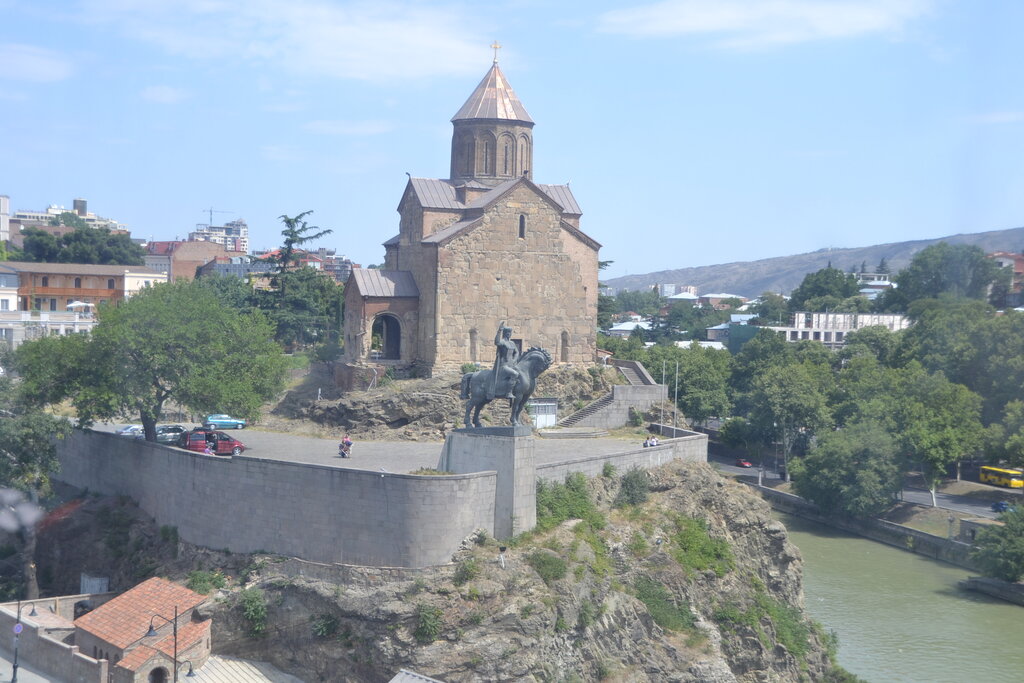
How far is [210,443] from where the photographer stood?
3231cm

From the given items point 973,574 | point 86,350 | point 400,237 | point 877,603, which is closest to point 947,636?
point 877,603

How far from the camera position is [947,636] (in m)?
34.9

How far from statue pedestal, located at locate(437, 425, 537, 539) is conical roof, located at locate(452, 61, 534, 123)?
18309 millimetres

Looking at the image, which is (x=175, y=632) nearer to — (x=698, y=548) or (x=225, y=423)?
(x=698, y=548)

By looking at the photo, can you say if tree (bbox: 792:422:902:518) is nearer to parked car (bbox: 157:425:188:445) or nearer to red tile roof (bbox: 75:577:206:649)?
parked car (bbox: 157:425:188:445)

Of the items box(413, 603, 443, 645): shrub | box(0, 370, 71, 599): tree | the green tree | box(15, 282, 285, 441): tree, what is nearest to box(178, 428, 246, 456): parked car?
box(15, 282, 285, 441): tree

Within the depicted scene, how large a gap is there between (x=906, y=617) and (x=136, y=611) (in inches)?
877

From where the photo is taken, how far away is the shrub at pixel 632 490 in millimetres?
31719

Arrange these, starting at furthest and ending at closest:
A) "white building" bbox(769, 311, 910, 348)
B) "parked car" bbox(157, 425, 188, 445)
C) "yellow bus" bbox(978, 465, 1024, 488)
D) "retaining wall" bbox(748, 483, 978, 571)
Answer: "white building" bbox(769, 311, 910, 348), "yellow bus" bbox(978, 465, 1024, 488), "retaining wall" bbox(748, 483, 978, 571), "parked car" bbox(157, 425, 188, 445)

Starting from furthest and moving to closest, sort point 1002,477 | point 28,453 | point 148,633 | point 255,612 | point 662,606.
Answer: point 1002,477
point 28,453
point 662,606
point 255,612
point 148,633

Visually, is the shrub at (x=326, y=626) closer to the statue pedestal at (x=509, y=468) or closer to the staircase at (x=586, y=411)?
the statue pedestal at (x=509, y=468)

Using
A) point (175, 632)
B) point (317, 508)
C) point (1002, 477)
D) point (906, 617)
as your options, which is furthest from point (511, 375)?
point (1002, 477)

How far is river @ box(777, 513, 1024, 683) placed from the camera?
32.7 meters

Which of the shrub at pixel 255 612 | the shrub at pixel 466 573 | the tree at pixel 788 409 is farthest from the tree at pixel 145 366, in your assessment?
the tree at pixel 788 409
